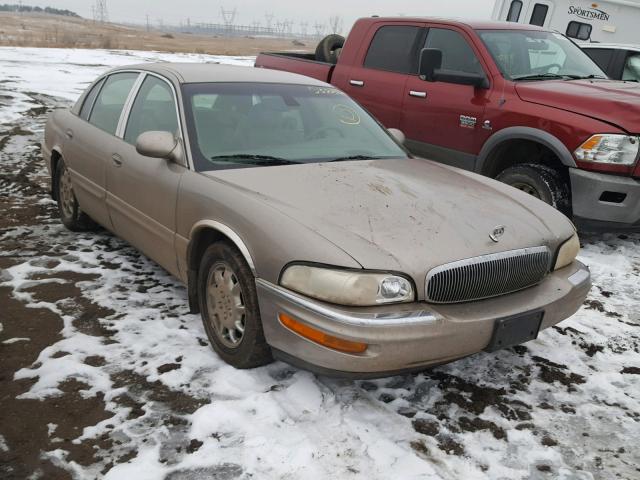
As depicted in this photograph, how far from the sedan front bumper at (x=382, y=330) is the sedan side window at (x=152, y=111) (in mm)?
1538

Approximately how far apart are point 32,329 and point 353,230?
211cm

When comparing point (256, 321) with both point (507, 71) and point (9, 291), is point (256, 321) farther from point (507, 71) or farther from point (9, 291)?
point (507, 71)

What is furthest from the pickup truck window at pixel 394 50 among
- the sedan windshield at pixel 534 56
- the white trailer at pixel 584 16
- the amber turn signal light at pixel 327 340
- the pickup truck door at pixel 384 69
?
the white trailer at pixel 584 16

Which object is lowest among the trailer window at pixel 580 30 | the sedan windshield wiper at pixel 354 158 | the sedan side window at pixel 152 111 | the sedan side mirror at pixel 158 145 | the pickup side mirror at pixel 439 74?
the sedan windshield wiper at pixel 354 158

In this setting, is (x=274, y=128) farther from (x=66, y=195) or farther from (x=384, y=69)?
(x=384, y=69)

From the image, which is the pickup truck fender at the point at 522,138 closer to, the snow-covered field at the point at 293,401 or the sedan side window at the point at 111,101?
the snow-covered field at the point at 293,401

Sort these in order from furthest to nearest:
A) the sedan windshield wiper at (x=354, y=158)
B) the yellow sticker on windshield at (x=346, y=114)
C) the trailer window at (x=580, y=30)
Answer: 1. the trailer window at (x=580, y=30)
2. the yellow sticker on windshield at (x=346, y=114)
3. the sedan windshield wiper at (x=354, y=158)

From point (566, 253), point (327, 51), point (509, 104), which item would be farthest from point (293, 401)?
point (327, 51)

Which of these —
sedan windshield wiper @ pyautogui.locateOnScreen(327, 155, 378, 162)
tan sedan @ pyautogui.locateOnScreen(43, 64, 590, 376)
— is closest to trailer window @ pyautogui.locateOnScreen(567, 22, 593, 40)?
tan sedan @ pyautogui.locateOnScreen(43, 64, 590, 376)

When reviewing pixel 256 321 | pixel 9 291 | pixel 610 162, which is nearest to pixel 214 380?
pixel 256 321

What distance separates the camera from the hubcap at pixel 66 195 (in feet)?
15.8

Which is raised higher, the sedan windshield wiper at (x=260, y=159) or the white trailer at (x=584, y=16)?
the white trailer at (x=584, y=16)

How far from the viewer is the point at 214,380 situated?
2936mm

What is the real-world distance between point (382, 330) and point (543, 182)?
325 cm
